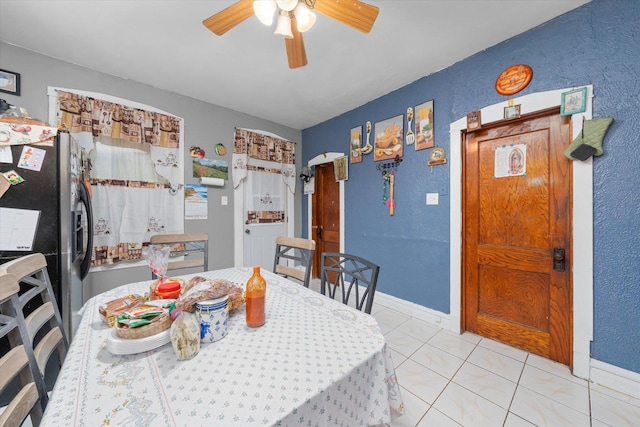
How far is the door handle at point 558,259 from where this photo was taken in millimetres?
1766

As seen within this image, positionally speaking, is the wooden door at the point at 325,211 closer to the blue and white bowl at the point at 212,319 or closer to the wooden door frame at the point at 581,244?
the wooden door frame at the point at 581,244

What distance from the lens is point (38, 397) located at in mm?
772

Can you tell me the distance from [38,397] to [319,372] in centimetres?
93

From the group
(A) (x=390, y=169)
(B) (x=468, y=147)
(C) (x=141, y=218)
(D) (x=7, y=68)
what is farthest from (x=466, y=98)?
(D) (x=7, y=68)

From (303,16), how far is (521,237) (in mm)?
2289

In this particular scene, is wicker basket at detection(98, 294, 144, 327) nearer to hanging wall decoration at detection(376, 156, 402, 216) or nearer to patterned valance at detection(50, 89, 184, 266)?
patterned valance at detection(50, 89, 184, 266)

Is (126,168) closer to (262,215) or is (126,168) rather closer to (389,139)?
(262,215)

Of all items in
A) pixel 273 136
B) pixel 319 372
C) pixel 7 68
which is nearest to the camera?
pixel 319 372

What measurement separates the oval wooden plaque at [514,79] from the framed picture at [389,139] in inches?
35.5

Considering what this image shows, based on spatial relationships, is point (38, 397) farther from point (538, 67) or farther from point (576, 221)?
point (538, 67)

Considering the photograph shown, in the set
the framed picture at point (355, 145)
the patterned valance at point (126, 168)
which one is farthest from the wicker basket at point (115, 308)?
the framed picture at point (355, 145)

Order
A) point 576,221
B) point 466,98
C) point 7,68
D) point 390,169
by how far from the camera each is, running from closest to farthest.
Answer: point 576,221 < point 7,68 < point 466,98 < point 390,169

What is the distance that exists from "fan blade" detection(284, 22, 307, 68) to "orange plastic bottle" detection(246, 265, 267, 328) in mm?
1380

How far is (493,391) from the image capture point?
155cm
